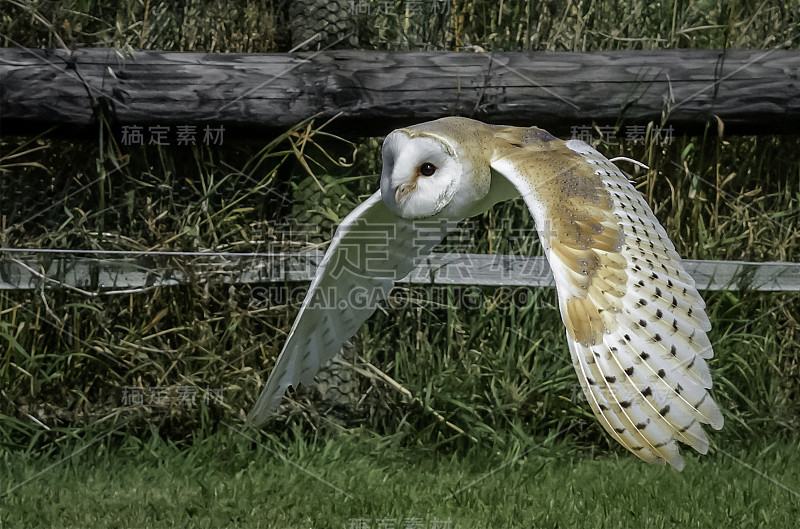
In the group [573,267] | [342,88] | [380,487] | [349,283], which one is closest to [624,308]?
[573,267]

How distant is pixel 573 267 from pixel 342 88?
1695 mm

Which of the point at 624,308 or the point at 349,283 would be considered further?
the point at 349,283

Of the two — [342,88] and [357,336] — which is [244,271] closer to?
[357,336]

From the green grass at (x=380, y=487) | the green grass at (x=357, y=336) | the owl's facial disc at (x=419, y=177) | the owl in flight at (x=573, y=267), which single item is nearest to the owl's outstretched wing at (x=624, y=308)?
the owl in flight at (x=573, y=267)

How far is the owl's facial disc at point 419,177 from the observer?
256 centimetres

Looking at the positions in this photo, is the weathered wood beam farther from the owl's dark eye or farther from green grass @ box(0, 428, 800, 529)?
green grass @ box(0, 428, 800, 529)

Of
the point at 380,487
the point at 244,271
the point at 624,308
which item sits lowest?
the point at 380,487

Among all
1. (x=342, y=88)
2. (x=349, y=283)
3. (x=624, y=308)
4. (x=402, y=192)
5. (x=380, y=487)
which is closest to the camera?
(x=624, y=308)

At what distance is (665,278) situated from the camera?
86.4 inches

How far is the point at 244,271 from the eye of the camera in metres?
3.77

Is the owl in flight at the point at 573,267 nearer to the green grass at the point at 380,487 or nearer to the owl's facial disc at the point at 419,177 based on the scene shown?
the owl's facial disc at the point at 419,177

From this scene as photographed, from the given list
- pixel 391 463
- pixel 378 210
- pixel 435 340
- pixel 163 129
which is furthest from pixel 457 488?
pixel 163 129

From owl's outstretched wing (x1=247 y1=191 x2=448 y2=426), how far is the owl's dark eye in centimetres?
15

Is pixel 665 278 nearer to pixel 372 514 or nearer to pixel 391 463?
pixel 372 514
